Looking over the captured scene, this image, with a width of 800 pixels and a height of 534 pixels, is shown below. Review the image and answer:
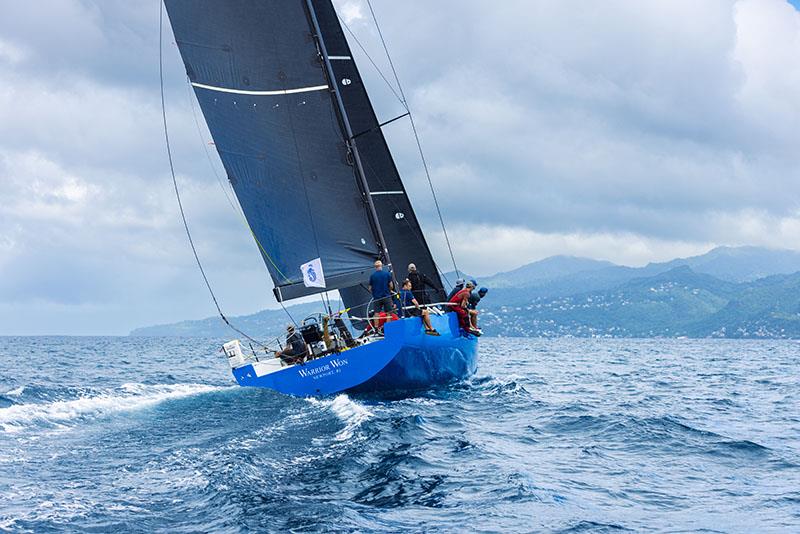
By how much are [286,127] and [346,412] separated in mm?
7330

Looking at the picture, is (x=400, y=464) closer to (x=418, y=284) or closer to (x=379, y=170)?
(x=418, y=284)

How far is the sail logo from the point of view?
18.3 m

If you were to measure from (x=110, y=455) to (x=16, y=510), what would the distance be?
3.54 meters

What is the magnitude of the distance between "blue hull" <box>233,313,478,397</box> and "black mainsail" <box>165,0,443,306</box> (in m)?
2.27

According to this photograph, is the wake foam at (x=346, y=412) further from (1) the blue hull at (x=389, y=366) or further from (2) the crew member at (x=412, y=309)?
(2) the crew member at (x=412, y=309)

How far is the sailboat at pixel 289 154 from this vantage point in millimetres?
18375

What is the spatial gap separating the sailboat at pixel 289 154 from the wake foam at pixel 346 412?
106 cm

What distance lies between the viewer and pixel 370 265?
61.6 ft

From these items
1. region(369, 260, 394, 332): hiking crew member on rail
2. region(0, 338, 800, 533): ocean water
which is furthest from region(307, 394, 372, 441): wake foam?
region(369, 260, 394, 332): hiking crew member on rail

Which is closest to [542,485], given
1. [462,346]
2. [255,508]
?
[255,508]

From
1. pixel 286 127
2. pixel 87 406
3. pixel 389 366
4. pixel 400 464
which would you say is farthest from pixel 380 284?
pixel 87 406

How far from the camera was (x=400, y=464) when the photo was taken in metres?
11.1

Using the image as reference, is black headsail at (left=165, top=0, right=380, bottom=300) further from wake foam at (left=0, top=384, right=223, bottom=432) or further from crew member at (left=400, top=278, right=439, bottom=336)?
wake foam at (left=0, top=384, right=223, bottom=432)

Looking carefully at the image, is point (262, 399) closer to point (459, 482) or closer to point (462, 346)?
point (462, 346)
